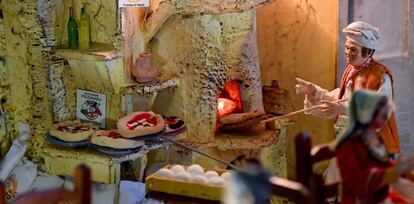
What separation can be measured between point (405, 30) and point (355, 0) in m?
0.60

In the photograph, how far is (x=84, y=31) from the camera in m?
5.61

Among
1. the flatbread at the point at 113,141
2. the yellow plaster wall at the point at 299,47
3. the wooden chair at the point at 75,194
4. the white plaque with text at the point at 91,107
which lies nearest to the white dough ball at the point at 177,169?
the wooden chair at the point at 75,194

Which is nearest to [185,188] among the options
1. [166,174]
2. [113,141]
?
[166,174]

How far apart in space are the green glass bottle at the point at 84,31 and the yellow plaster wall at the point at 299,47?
2076 mm

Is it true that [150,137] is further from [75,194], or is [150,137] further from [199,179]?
[75,194]

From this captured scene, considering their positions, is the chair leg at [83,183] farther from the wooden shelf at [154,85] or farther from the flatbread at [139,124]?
the wooden shelf at [154,85]

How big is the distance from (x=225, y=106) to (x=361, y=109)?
3935 millimetres

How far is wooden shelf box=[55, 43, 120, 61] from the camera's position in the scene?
5.38 m

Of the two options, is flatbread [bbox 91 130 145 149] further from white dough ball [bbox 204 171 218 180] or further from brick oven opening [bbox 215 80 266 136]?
white dough ball [bbox 204 171 218 180]

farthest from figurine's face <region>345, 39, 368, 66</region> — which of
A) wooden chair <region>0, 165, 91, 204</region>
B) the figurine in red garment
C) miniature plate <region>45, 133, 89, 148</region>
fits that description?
wooden chair <region>0, 165, 91, 204</region>

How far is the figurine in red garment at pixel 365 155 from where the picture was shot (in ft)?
8.81

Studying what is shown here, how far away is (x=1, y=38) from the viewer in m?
5.67

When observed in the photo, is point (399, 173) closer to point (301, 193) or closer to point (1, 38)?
point (301, 193)

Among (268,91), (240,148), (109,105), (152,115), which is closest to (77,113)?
(109,105)
